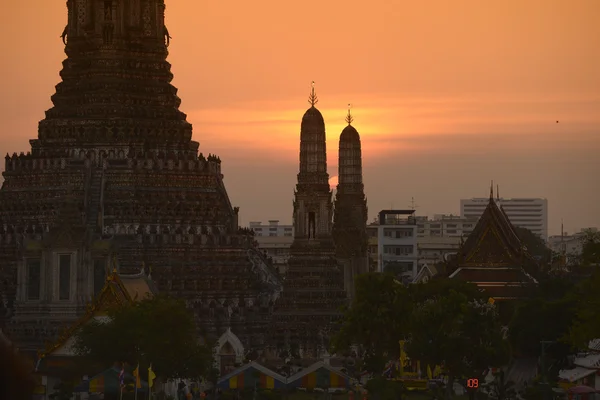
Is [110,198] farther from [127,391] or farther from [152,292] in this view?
[127,391]

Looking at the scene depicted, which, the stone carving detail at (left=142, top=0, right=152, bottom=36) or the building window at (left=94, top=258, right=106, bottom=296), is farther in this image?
the stone carving detail at (left=142, top=0, right=152, bottom=36)

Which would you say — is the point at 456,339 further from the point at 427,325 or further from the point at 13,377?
the point at 13,377

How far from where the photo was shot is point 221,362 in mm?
76750

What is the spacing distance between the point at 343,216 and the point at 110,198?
3826cm

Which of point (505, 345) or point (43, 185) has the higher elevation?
point (43, 185)

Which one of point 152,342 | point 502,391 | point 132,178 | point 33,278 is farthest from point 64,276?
point 502,391

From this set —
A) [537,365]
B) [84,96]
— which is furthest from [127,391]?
[84,96]

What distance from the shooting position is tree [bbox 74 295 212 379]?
5844 centimetres

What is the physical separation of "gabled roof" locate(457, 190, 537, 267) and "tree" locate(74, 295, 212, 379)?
3544 cm

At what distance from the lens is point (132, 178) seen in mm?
83625

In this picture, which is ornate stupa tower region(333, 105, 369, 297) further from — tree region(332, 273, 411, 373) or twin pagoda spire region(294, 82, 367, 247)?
tree region(332, 273, 411, 373)

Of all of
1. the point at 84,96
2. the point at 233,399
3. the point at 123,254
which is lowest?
the point at 233,399

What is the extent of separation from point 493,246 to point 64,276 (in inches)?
1112

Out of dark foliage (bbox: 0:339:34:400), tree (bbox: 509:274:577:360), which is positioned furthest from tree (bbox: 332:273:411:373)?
dark foliage (bbox: 0:339:34:400)
